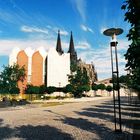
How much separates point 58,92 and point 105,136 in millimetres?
89551

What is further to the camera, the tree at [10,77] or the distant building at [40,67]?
the distant building at [40,67]

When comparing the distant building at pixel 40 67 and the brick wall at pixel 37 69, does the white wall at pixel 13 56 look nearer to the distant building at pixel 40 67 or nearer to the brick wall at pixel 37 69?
the distant building at pixel 40 67

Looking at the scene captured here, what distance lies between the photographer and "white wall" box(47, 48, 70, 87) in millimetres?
105125

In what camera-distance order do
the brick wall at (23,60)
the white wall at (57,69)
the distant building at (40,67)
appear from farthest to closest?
the white wall at (57,69), the distant building at (40,67), the brick wall at (23,60)

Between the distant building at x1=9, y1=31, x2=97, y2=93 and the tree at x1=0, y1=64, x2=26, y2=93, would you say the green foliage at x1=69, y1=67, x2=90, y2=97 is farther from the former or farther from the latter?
the tree at x1=0, y1=64, x2=26, y2=93

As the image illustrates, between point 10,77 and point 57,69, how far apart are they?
18.6 meters

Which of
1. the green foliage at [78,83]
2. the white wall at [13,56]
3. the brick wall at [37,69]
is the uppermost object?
the white wall at [13,56]

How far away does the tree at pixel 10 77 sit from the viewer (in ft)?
308

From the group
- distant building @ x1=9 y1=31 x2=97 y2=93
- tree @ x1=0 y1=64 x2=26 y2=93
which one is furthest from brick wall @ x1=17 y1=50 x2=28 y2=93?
tree @ x1=0 y1=64 x2=26 y2=93

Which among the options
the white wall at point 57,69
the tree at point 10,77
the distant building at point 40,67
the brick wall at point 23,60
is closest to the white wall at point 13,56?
the distant building at point 40,67

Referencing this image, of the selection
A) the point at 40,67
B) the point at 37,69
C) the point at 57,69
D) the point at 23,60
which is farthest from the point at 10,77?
the point at 57,69

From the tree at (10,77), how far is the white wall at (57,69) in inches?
452

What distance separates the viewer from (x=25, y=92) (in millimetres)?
100312

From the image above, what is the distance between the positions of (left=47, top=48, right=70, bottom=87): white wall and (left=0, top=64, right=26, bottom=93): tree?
11471 mm
